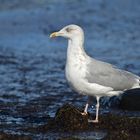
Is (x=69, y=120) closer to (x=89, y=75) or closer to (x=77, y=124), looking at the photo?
(x=77, y=124)

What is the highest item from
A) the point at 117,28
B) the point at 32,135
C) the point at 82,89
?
the point at 117,28

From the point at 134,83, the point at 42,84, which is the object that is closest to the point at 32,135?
the point at 134,83

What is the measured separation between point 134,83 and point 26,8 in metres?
15.7

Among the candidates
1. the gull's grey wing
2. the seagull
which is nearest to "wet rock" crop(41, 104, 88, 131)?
the seagull

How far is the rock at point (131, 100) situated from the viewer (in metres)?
12.2

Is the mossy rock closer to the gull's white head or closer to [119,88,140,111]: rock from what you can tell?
the gull's white head

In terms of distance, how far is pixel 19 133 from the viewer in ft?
32.8

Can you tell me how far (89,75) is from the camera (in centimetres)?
1069

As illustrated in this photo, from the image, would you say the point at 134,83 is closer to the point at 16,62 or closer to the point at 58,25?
the point at 16,62

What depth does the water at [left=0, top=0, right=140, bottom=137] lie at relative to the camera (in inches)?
505

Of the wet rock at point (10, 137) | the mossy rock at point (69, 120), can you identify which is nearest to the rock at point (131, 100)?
the mossy rock at point (69, 120)

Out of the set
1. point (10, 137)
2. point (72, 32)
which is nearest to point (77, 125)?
point (10, 137)

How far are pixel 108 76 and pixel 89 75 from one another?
0.36 m

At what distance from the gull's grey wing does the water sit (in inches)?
42.7
